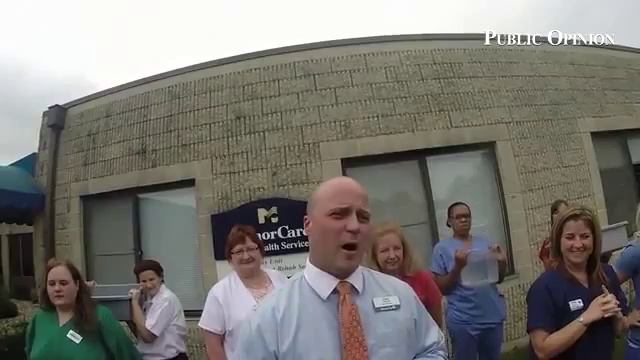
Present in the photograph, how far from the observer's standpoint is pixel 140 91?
24.0ft

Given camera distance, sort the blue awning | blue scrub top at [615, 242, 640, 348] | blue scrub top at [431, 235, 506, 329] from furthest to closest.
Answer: the blue awning, blue scrub top at [431, 235, 506, 329], blue scrub top at [615, 242, 640, 348]

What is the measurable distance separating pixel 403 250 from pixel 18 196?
6.23 m

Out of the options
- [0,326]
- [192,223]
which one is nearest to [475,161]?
[192,223]

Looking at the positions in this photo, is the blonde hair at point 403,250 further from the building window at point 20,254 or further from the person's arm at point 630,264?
the building window at point 20,254

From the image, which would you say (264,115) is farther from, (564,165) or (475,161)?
(564,165)

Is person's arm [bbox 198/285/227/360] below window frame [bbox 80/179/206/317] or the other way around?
below

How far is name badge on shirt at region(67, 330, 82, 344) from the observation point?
3135mm

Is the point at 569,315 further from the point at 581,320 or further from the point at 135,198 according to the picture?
the point at 135,198

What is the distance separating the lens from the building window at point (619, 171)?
24.6 ft

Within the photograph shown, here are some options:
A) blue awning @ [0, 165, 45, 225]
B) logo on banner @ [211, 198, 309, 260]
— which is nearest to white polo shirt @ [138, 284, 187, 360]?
logo on banner @ [211, 198, 309, 260]

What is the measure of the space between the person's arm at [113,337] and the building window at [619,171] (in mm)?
6738

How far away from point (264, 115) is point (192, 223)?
1753mm

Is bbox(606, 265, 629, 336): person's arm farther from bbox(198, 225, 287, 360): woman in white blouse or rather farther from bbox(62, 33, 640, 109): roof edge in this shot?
bbox(62, 33, 640, 109): roof edge

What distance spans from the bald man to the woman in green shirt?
1.93m
